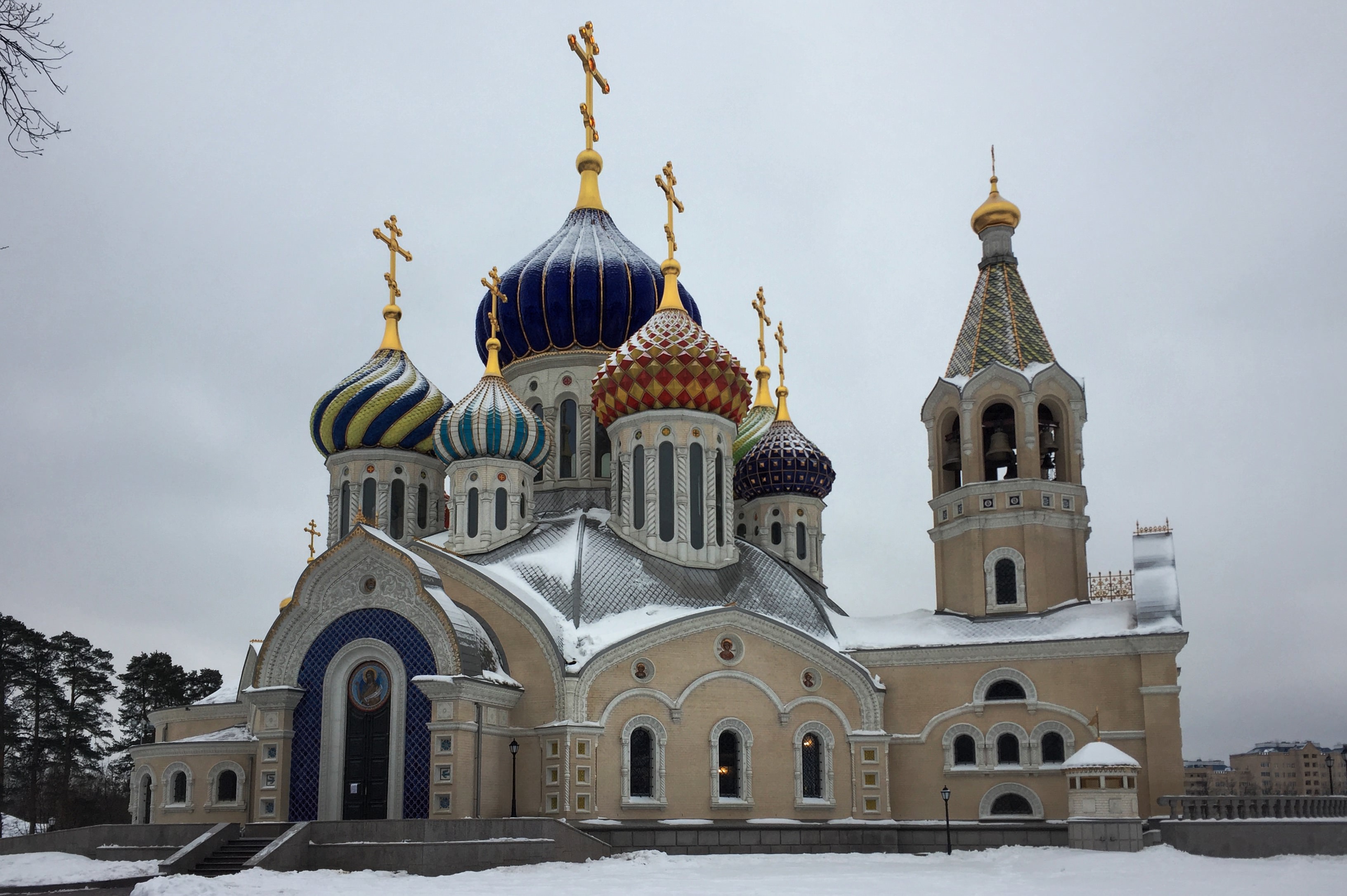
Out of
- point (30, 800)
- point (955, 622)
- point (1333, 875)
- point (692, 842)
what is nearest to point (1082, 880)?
point (1333, 875)

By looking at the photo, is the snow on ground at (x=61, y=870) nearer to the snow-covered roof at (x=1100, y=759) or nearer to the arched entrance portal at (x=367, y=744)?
the arched entrance portal at (x=367, y=744)

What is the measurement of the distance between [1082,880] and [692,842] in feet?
24.9

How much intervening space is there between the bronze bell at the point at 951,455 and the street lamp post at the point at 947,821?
7251 mm

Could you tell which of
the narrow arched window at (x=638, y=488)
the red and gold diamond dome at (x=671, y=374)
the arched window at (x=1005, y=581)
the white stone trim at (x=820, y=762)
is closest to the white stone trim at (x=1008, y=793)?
the white stone trim at (x=820, y=762)

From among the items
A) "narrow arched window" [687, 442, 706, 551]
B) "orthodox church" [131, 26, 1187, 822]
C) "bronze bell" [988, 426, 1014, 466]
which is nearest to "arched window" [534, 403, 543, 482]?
"orthodox church" [131, 26, 1187, 822]

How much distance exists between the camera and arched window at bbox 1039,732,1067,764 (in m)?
26.1

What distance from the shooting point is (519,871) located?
19906 mm

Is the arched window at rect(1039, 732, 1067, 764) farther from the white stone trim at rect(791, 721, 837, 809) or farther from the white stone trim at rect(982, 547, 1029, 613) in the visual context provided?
the white stone trim at rect(791, 721, 837, 809)

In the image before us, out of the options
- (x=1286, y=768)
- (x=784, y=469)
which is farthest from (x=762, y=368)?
(x=1286, y=768)

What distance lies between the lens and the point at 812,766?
2625cm

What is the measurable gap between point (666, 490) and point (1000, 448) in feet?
24.2

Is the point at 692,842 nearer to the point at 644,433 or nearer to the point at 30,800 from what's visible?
the point at 644,433

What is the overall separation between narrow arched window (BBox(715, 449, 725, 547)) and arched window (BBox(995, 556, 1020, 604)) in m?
5.90

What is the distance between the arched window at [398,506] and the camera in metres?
31.7
